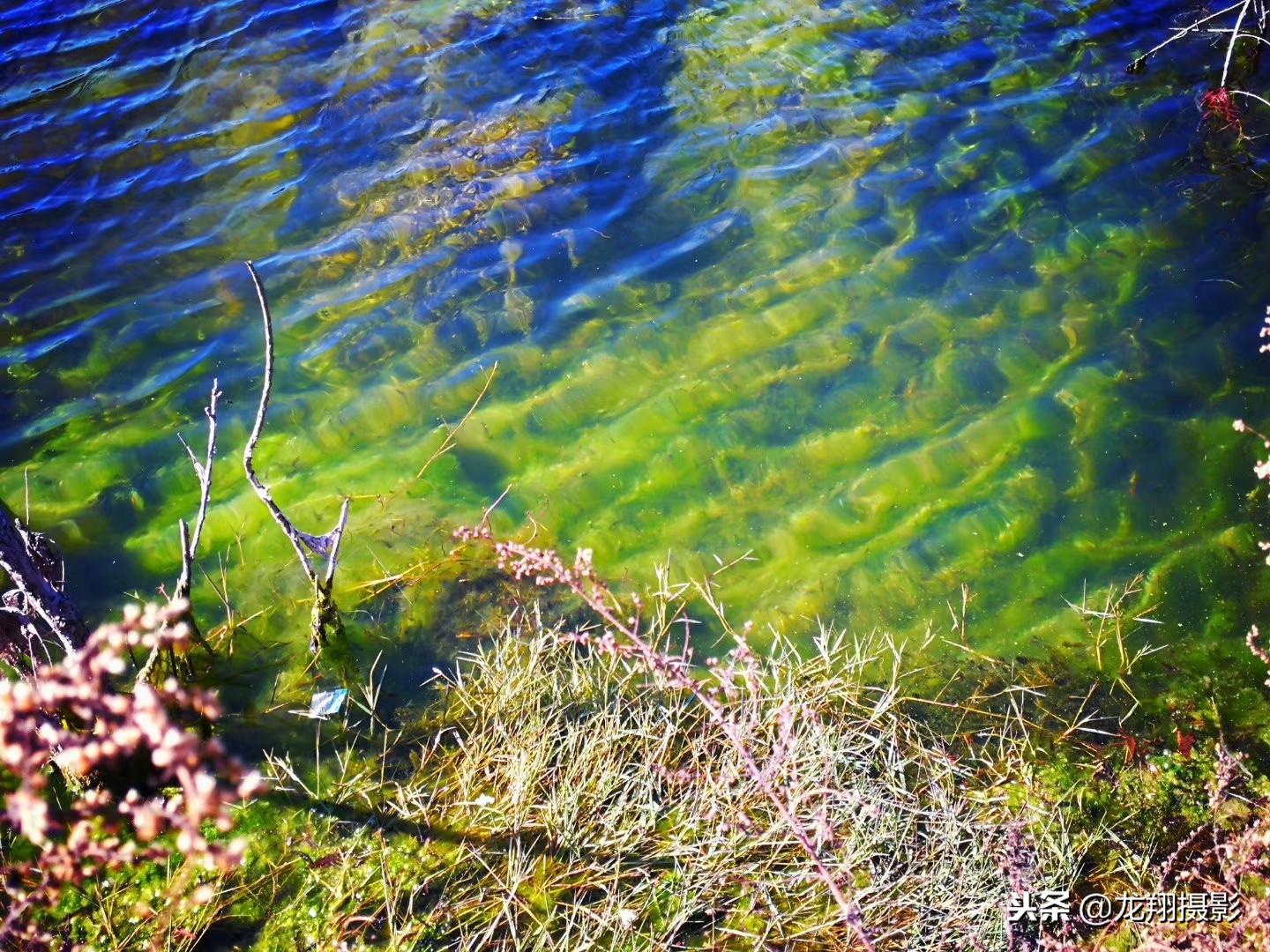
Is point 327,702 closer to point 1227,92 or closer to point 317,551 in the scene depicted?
A: point 317,551

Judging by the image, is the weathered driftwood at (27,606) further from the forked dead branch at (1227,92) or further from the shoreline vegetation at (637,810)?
the forked dead branch at (1227,92)

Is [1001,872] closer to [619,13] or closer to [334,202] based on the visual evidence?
[334,202]

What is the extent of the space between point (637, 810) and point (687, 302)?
11.2 feet

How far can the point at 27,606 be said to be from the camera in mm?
3506

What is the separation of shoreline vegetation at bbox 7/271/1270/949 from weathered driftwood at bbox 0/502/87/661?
1cm

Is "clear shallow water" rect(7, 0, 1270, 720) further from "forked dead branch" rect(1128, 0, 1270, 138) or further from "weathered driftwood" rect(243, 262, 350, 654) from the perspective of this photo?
"weathered driftwood" rect(243, 262, 350, 654)

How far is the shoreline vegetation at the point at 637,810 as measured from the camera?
10.7 ft

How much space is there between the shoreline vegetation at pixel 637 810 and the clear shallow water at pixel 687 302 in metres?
0.66

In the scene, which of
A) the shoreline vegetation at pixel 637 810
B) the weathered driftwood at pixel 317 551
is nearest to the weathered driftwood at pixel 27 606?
the shoreline vegetation at pixel 637 810

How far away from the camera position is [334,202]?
6.95m

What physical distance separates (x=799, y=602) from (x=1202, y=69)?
6224mm

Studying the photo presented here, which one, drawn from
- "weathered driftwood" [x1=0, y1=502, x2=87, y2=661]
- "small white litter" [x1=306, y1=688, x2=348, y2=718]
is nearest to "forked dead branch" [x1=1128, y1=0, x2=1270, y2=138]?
"small white litter" [x1=306, y1=688, x2=348, y2=718]

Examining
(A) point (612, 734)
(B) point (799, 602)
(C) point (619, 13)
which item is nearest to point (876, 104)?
(C) point (619, 13)

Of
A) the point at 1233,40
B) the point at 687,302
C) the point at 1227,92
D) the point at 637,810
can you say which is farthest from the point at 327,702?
the point at 1227,92
